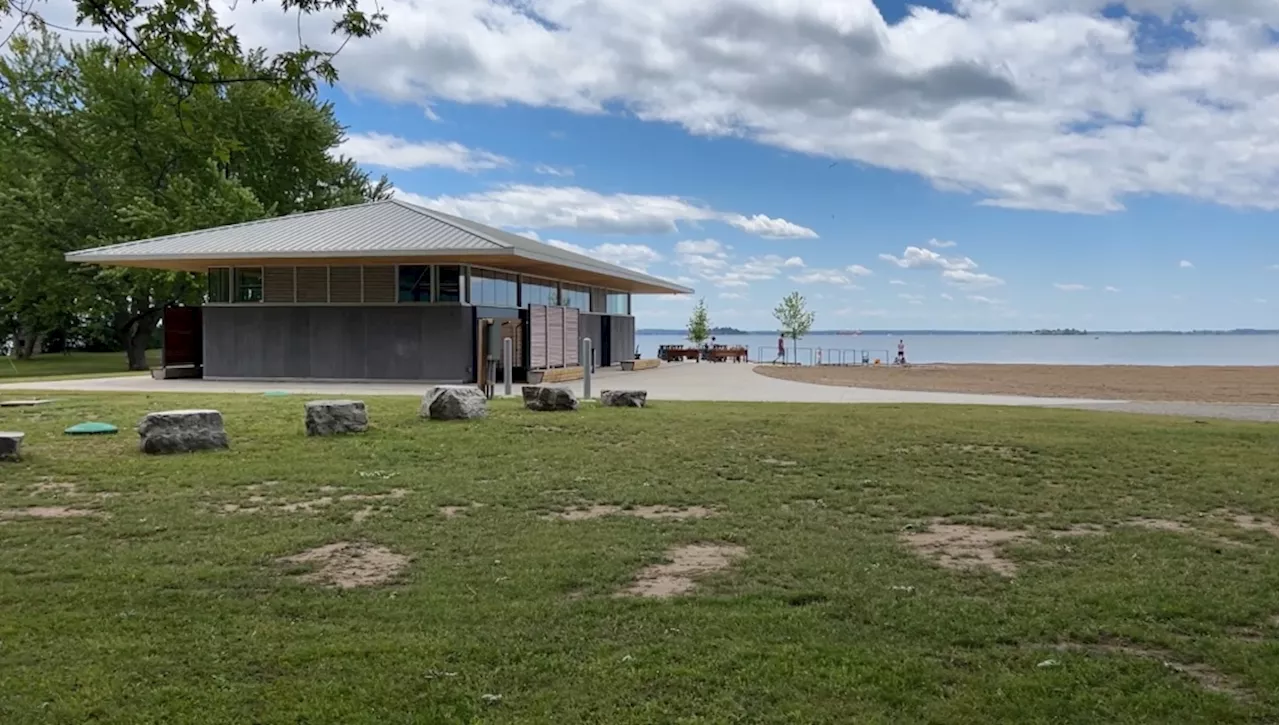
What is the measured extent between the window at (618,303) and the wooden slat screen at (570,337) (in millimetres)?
6620

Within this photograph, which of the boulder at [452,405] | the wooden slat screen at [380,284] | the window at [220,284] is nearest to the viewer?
the boulder at [452,405]

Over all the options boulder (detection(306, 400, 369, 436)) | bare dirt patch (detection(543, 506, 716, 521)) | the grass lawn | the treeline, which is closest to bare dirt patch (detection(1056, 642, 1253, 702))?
the grass lawn

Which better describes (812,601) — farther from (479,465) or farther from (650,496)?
(479,465)

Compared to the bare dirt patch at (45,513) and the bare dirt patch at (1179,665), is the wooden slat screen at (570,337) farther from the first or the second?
the bare dirt patch at (1179,665)

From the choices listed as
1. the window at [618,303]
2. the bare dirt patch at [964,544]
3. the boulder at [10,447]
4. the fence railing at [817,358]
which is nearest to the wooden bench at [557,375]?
the window at [618,303]

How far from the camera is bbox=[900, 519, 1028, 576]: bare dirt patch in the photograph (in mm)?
6172

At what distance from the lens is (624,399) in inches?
638

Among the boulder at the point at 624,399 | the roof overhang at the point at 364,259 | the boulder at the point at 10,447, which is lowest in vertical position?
the boulder at the point at 10,447

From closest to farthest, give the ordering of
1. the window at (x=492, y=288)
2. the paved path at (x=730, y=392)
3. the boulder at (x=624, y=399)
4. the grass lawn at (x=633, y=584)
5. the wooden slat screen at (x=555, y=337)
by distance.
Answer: the grass lawn at (x=633, y=584) < the boulder at (x=624, y=399) < the paved path at (x=730, y=392) < the window at (x=492, y=288) < the wooden slat screen at (x=555, y=337)

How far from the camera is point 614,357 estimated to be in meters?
39.4

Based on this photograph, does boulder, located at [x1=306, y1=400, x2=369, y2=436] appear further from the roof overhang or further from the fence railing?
the fence railing

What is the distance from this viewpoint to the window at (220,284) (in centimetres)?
2681

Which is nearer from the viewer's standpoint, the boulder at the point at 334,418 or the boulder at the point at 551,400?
the boulder at the point at 334,418

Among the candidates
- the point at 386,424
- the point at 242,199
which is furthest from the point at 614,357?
the point at 386,424
